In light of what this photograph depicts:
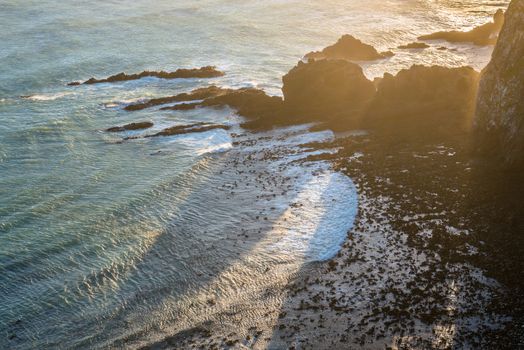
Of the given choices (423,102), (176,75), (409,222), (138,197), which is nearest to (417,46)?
(423,102)

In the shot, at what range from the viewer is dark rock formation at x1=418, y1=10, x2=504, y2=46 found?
7256 centimetres

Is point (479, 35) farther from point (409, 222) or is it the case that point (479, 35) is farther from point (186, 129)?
point (409, 222)

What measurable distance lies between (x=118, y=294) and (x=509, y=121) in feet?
93.7

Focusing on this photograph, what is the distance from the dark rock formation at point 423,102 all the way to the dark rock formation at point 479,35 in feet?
84.3

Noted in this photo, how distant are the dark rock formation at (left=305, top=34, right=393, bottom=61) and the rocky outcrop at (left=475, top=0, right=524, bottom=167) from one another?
30.4m

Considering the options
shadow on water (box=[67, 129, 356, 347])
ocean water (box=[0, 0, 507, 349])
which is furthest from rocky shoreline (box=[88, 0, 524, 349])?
ocean water (box=[0, 0, 507, 349])

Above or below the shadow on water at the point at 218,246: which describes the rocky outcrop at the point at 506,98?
above

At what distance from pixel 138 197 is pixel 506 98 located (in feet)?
90.7

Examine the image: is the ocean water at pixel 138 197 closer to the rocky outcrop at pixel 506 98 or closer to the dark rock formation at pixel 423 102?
A: the dark rock formation at pixel 423 102

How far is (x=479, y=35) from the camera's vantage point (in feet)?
243

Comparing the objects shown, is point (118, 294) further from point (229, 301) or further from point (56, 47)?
point (56, 47)

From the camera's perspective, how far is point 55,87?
63188 millimetres

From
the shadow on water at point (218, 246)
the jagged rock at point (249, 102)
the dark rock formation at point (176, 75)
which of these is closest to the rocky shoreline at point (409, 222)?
→ the jagged rock at point (249, 102)

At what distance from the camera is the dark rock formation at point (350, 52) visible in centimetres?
7025
